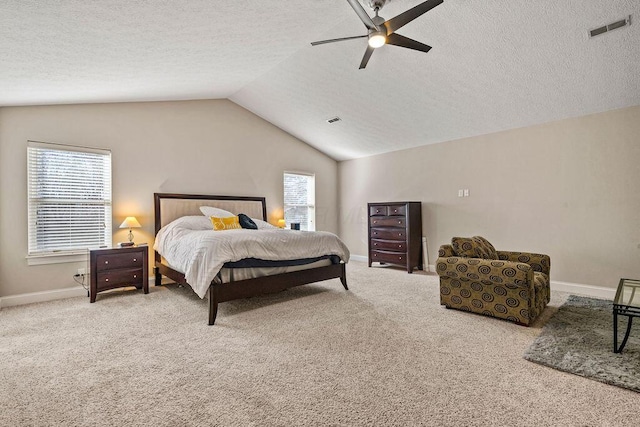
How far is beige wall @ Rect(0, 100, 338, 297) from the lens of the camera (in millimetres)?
3730

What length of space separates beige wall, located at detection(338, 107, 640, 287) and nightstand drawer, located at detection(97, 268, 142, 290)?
489cm

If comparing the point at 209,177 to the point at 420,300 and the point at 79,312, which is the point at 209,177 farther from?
the point at 420,300

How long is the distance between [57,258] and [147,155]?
1.86 m

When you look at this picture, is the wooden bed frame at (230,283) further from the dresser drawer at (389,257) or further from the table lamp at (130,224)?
the dresser drawer at (389,257)

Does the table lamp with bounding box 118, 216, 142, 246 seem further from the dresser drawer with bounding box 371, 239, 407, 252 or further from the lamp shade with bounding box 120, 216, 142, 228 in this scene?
the dresser drawer with bounding box 371, 239, 407, 252

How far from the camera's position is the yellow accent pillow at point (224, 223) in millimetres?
4586

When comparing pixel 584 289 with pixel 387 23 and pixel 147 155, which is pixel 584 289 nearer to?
pixel 387 23

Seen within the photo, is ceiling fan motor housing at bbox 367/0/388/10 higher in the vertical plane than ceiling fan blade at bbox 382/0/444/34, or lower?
higher

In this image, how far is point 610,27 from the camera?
2.74 m

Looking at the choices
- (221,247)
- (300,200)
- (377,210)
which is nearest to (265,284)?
(221,247)

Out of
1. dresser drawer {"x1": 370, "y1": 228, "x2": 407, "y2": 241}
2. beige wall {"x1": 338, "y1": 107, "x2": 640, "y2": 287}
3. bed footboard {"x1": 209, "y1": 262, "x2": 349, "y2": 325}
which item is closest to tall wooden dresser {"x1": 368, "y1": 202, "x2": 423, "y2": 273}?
dresser drawer {"x1": 370, "y1": 228, "x2": 407, "y2": 241}

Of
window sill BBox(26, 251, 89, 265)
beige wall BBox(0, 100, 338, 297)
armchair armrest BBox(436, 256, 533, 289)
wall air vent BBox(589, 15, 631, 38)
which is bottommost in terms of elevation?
armchair armrest BBox(436, 256, 533, 289)

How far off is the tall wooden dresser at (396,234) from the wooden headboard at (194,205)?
2264 millimetres

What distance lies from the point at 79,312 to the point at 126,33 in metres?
2.99
